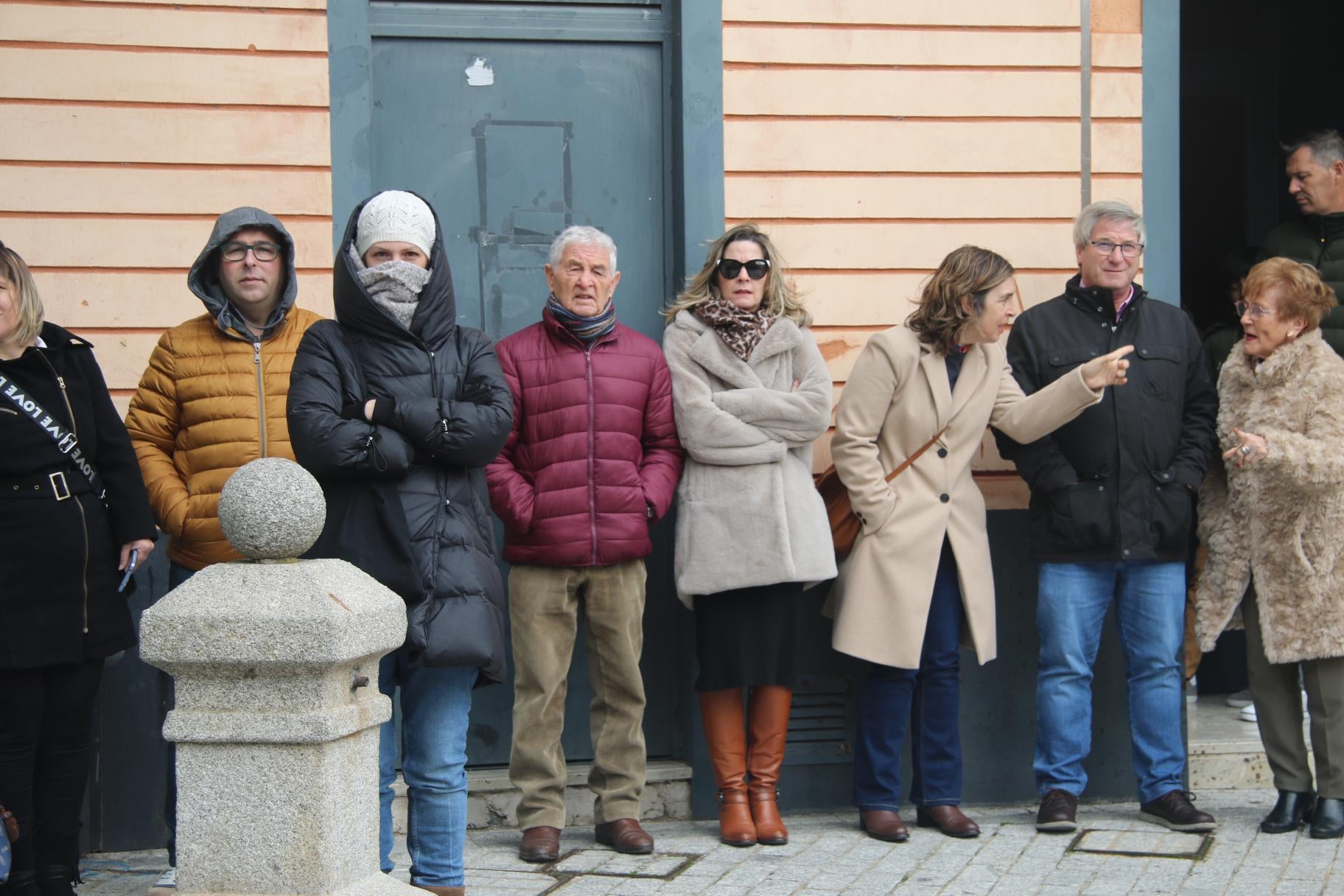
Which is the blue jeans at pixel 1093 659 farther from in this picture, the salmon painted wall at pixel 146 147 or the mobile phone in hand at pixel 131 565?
the mobile phone in hand at pixel 131 565

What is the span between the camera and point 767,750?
5.35 m

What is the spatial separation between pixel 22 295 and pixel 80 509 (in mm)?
625

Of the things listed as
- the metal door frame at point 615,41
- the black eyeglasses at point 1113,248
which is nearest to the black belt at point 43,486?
the metal door frame at point 615,41

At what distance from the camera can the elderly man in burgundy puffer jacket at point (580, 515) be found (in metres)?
5.06

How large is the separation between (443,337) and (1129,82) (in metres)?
3.15

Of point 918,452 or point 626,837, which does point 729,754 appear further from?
point 918,452

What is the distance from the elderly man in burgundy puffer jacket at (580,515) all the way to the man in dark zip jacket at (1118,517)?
140 cm

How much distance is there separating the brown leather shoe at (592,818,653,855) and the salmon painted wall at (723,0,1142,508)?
1553 mm

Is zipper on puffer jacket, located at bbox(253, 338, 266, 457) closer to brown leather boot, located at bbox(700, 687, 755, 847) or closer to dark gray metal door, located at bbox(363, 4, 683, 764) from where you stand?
dark gray metal door, located at bbox(363, 4, 683, 764)

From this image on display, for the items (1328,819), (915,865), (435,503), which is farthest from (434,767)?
(1328,819)

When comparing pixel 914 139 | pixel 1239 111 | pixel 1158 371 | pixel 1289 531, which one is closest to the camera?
pixel 1289 531

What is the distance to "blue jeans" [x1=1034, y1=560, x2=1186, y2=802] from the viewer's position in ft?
18.1

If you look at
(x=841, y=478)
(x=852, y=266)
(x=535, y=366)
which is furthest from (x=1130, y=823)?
(x=535, y=366)

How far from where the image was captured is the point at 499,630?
169 inches
